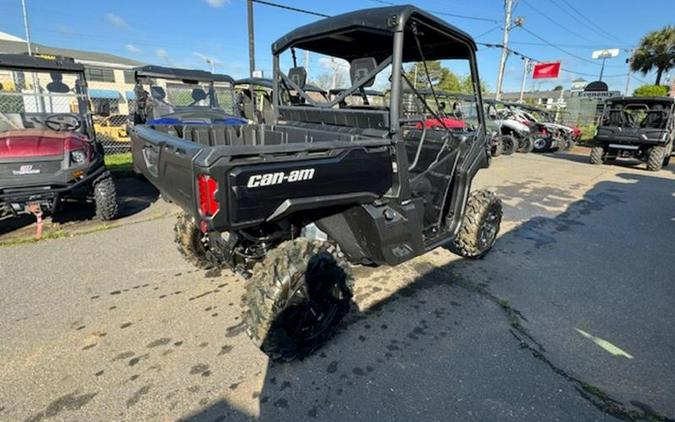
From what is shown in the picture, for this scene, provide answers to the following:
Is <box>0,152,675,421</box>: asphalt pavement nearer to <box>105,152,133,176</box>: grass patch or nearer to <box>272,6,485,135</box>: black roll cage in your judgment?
<box>272,6,485,135</box>: black roll cage

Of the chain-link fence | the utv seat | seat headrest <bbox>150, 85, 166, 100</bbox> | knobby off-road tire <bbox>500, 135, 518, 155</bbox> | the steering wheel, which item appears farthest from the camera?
knobby off-road tire <bbox>500, 135, 518, 155</bbox>

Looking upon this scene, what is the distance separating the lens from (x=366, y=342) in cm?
269

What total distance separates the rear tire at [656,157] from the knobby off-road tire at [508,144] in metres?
4.23

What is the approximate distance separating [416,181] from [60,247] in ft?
13.6

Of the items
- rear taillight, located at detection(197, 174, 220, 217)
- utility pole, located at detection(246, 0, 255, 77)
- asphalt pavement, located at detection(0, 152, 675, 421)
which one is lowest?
asphalt pavement, located at detection(0, 152, 675, 421)

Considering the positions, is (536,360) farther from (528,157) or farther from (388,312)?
(528,157)

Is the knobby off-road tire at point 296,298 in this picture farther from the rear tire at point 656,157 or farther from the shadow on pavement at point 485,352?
the rear tire at point 656,157

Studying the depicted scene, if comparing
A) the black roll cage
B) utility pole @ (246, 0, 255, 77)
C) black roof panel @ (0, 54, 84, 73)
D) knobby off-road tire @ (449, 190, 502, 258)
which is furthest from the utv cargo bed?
utility pole @ (246, 0, 255, 77)

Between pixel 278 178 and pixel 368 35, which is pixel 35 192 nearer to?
pixel 278 178

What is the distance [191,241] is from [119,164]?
6548 mm

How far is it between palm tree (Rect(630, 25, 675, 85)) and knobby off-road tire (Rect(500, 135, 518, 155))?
22220 mm

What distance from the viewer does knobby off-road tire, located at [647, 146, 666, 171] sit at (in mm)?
11039

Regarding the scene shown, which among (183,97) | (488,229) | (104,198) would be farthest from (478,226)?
(183,97)

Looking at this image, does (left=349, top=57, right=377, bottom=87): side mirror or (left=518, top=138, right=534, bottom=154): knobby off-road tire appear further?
(left=518, top=138, right=534, bottom=154): knobby off-road tire
